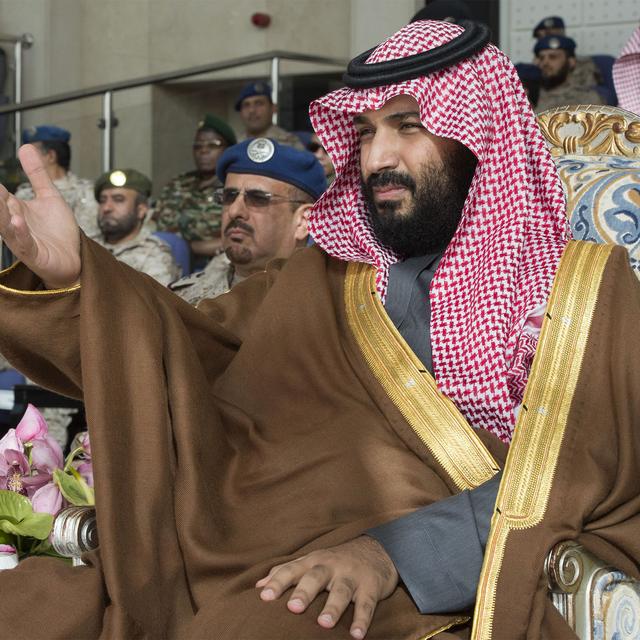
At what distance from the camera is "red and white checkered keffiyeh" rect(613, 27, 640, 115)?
4.78 metres

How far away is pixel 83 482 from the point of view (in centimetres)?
230

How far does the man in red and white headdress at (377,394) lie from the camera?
76.9 inches

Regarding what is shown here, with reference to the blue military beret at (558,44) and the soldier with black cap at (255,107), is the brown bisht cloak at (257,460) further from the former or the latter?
the blue military beret at (558,44)

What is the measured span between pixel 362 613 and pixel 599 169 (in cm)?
143

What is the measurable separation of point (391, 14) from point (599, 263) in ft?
22.4

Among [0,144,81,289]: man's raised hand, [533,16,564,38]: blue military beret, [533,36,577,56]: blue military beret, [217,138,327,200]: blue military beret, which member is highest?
[533,16,564,38]: blue military beret

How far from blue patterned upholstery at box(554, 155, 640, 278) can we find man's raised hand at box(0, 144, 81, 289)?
4.15 ft

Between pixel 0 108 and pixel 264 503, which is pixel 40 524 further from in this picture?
pixel 0 108

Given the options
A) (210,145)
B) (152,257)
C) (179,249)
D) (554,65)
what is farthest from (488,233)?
(554,65)

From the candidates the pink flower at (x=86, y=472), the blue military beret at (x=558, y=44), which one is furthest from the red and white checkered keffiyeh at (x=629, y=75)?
the pink flower at (x=86, y=472)

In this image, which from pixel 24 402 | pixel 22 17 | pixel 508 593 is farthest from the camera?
pixel 22 17

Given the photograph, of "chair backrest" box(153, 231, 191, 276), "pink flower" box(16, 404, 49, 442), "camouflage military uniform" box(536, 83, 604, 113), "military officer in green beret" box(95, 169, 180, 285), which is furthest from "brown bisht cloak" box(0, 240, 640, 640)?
"camouflage military uniform" box(536, 83, 604, 113)

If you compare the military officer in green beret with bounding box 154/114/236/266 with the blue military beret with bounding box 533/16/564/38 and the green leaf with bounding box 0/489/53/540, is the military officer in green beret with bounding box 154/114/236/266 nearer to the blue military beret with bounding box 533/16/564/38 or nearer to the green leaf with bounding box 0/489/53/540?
the blue military beret with bounding box 533/16/564/38

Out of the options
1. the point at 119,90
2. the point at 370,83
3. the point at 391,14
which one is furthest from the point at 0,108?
the point at 370,83
